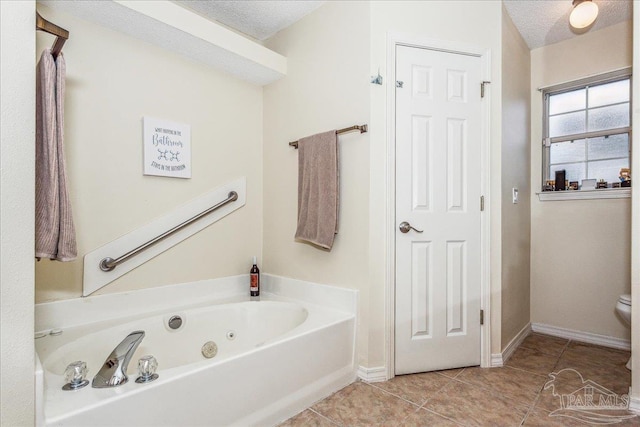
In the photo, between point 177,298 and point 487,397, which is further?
point 177,298

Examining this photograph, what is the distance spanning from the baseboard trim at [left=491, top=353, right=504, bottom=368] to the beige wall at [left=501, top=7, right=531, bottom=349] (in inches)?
4.8

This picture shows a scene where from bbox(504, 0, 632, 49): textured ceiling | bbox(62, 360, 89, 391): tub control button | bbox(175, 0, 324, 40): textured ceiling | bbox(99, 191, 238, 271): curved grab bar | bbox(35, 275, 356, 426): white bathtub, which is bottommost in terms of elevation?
bbox(35, 275, 356, 426): white bathtub

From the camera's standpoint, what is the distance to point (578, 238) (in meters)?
2.80

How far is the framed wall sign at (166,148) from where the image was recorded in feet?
6.85

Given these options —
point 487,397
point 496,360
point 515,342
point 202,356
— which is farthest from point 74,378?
point 515,342

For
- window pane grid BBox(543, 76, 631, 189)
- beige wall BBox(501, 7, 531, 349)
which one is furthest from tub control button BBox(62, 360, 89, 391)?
window pane grid BBox(543, 76, 631, 189)

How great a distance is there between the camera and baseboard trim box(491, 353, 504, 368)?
226 centimetres

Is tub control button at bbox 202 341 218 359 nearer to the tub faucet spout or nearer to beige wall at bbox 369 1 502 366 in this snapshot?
the tub faucet spout

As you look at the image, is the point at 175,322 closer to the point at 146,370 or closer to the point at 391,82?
the point at 146,370

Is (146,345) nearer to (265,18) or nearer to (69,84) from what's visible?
(69,84)

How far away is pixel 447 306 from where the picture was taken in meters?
2.19

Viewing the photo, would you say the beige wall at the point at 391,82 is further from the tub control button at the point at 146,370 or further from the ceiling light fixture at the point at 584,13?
the tub control button at the point at 146,370

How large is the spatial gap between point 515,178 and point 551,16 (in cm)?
128

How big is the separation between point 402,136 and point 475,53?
804 mm
